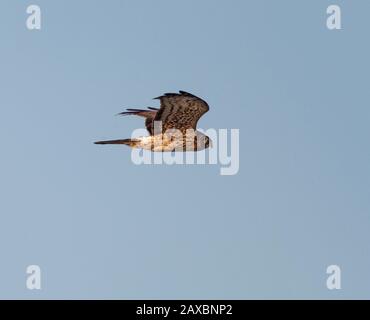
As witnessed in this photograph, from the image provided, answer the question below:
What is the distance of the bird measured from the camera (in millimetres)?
32219

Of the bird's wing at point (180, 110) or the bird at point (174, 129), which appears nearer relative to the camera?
the bird's wing at point (180, 110)

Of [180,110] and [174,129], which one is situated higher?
[180,110]

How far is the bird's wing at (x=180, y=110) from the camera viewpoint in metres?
31.7

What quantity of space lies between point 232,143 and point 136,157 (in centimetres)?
322

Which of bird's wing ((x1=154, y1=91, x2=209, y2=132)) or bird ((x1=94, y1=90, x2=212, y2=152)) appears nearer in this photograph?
bird's wing ((x1=154, y1=91, x2=209, y2=132))

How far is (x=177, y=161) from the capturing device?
3338 cm

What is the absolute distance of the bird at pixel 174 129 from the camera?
3222 cm

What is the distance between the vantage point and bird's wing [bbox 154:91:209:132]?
1248 inches

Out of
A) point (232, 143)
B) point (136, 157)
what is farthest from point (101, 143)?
point (232, 143)

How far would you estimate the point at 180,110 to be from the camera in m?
32.3

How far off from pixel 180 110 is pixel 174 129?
2.76 feet
